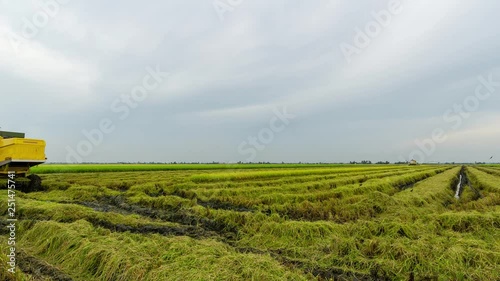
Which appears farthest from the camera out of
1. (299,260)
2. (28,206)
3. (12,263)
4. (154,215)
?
(154,215)

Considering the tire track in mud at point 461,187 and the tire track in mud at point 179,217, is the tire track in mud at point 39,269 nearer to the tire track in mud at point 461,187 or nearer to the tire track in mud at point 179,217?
the tire track in mud at point 179,217

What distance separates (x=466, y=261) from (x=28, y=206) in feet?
39.7

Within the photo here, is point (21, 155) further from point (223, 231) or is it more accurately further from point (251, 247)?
point (251, 247)

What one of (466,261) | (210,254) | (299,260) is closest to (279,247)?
(299,260)

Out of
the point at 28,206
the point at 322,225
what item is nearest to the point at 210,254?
the point at 322,225

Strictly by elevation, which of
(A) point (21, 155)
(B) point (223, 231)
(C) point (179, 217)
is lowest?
(B) point (223, 231)

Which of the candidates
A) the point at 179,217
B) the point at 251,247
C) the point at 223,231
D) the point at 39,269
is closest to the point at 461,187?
the point at 223,231

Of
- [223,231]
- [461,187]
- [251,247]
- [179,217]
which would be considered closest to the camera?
[251,247]

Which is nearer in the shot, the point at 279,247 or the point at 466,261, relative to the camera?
the point at 466,261

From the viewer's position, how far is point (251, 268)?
4.24 metres

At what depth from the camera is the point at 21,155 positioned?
44.8ft

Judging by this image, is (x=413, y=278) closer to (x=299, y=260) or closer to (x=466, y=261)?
(x=466, y=261)

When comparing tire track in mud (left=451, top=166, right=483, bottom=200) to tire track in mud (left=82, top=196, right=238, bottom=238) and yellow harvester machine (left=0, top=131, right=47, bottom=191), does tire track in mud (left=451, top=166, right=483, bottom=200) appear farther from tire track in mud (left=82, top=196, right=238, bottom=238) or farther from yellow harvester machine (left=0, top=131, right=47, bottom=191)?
yellow harvester machine (left=0, top=131, right=47, bottom=191)

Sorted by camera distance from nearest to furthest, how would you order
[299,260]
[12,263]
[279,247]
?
1. [12,263]
2. [299,260]
3. [279,247]
